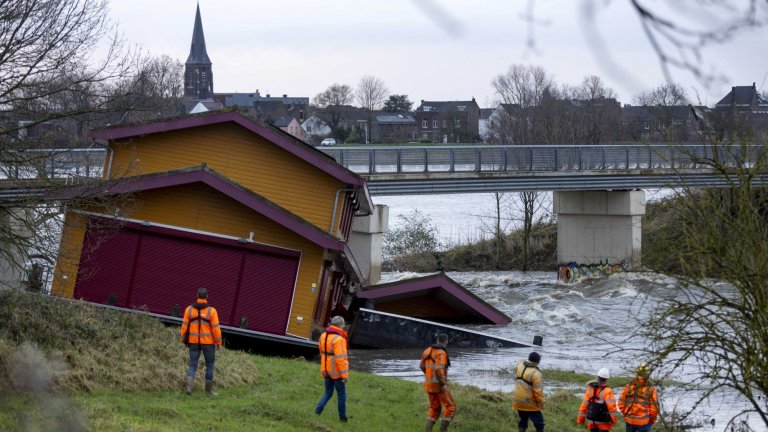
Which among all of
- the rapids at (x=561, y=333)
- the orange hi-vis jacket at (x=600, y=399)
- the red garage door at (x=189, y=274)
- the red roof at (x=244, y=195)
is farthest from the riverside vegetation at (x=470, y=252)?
the orange hi-vis jacket at (x=600, y=399)

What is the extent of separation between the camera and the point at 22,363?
1368cm

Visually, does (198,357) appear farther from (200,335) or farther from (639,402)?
(639,402)

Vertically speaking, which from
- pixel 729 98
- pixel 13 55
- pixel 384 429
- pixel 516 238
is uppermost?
pixel 516 238

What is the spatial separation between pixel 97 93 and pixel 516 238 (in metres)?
41.6

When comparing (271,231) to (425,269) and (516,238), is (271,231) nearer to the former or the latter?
(425,269)

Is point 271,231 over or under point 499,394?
over

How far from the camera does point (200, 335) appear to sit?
15594 mm

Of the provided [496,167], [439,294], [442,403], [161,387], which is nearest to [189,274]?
[161,387]

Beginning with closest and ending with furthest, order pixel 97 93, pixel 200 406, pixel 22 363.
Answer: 1. pixel 22 363
2. pixel 200 406
3. pixel 97 93

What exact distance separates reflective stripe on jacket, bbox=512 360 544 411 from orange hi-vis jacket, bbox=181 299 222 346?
180 inches

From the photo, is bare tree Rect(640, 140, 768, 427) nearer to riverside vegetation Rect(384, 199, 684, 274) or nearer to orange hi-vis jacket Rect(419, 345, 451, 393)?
orange hi-vis jacket Rect(419, 345, 451, 393)

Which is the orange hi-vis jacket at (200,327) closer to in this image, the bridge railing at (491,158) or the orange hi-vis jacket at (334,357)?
the orange hi-vis jacket at (334,357)

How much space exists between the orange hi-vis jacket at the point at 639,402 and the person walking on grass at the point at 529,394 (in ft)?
4.06

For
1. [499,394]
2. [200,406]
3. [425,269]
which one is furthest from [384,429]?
[425,269]
